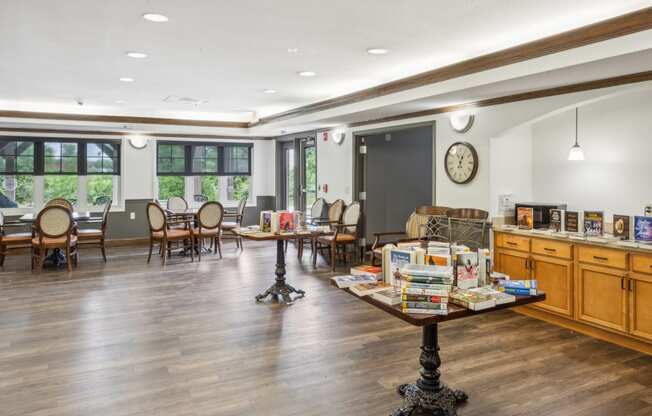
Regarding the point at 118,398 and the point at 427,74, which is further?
the point at 427,74

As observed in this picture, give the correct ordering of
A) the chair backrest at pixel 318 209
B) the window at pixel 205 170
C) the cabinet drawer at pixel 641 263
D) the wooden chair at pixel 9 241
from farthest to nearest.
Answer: the window at pixel 205 170 → the chair backrest at pixel 318 209 → the wooden chair at pixel 9 241 → the cabinet drawer at pixel 641 263

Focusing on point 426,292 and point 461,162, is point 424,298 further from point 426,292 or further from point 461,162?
point 461,162

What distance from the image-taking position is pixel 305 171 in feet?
31.8

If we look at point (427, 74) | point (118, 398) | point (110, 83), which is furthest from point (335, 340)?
point (110, 83)

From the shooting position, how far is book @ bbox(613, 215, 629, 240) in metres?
3.97

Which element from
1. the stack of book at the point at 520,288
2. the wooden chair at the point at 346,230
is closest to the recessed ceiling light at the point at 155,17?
the stack of book at the point at 520,288

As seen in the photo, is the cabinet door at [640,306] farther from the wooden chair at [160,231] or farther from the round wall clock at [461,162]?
the wooden chair at [160,231]

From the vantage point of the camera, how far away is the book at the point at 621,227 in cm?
397

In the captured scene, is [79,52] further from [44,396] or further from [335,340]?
[335,340]

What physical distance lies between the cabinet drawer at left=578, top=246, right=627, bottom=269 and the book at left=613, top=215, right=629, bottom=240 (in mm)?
172

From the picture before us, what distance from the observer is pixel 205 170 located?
10312mm

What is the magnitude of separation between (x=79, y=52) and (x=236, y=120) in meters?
5.01

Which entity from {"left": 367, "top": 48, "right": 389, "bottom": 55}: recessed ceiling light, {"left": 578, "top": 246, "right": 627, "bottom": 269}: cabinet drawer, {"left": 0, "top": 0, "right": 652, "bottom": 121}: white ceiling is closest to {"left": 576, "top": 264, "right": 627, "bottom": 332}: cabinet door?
{"left": 578, "top": 246, "right": 627, "bottom": 269}: cabinet drawer

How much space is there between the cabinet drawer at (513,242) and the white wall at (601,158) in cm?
72
